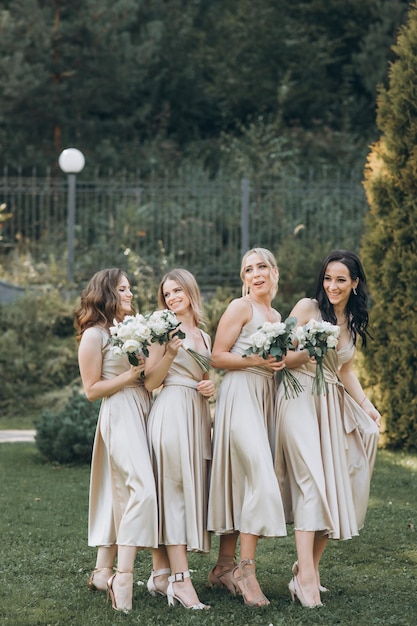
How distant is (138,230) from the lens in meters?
15.4

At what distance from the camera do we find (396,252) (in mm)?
9031

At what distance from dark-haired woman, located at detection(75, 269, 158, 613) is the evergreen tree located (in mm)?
4336

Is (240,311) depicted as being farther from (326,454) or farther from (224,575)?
(224,575)

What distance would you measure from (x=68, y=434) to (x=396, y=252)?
134 inches

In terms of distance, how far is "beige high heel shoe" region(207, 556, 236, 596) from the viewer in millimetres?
5172

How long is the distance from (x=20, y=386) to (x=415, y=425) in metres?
5.11

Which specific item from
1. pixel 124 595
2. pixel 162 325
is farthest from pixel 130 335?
pixel 124 595

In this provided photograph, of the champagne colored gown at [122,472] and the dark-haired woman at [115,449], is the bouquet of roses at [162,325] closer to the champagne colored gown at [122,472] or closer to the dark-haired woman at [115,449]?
the dark-haired woman at [115,449]

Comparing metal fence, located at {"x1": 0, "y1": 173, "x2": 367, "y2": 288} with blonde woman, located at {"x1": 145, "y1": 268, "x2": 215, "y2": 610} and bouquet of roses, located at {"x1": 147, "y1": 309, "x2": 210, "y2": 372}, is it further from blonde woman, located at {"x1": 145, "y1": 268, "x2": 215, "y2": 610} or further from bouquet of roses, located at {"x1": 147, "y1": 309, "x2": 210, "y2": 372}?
bouquet of roses, located at {"x1": 147, "y1": 309, "x2": 210, "y2": 372}

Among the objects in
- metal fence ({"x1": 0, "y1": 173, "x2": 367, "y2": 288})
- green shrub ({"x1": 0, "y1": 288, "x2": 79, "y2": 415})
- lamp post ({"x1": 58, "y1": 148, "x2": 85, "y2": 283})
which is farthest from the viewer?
metal fence ({"x1": 0, "y1": 173, "x2": 367, "y2": 288})

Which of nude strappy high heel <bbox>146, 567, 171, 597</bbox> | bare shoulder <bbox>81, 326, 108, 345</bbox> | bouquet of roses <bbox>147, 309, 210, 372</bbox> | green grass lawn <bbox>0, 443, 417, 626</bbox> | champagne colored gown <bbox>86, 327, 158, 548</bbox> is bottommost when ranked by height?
green grass lawn <bbox>0, 443, 417, 626</bbox>

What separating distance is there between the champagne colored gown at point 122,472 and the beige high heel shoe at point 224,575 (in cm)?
58

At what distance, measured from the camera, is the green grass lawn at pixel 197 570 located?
4699 mm

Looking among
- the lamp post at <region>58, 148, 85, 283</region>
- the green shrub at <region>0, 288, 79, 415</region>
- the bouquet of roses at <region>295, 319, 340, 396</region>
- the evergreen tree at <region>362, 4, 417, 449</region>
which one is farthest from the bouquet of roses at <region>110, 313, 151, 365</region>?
the lamp post at <region>58, 148, 85, 283</region>
